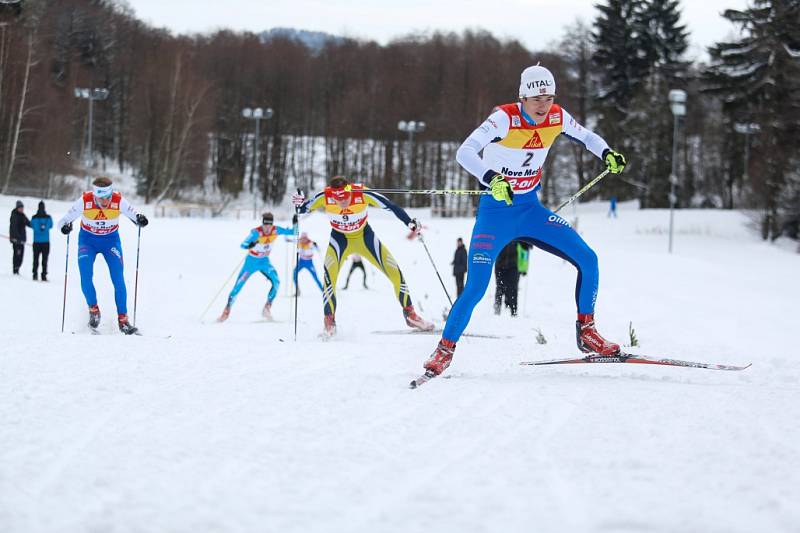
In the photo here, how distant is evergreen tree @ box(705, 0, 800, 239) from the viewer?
35.3m

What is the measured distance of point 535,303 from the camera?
1814 centimetres

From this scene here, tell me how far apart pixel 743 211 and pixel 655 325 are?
28.4m

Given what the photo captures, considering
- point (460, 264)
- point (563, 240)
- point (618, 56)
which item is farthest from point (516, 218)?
point (618, 56)

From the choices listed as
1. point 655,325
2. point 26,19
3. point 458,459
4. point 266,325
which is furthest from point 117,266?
point 26,19

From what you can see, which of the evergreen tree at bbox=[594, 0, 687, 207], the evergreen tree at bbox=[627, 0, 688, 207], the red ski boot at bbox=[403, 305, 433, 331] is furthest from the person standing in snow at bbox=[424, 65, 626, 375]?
the evergreen tree at bbox=[594, 0, 687, 207]

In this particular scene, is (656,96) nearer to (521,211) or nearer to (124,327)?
(124,327)

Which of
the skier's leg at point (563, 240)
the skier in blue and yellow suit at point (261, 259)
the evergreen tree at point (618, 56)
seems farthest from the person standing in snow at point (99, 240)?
the evergreen tree at point (618, 56)

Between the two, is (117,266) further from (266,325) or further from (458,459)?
(458,459)

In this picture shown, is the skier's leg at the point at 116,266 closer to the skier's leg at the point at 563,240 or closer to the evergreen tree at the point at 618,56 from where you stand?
the skier's leg at the point at 563,240

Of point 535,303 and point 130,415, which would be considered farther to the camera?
point 535,303

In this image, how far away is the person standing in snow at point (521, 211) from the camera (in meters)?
5.66

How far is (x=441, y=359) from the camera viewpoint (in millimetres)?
5551

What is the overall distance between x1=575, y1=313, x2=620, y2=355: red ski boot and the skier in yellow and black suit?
3900 mm

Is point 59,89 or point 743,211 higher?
point 59,89
